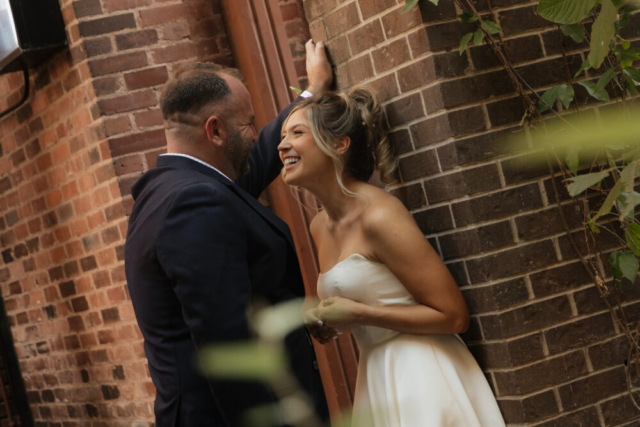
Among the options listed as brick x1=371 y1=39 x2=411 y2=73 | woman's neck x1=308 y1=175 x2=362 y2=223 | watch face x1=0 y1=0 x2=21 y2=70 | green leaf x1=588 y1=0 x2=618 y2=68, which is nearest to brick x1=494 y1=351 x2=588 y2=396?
woman's neck x1=308 y1=175 x2=362 y2=223

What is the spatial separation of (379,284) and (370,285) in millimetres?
29

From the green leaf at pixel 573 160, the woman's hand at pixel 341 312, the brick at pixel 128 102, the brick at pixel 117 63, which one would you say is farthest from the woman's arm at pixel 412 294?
the brick at pixel 117 63

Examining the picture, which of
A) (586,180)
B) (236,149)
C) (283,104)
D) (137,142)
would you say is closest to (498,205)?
(236,149)

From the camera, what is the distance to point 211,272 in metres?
1.74

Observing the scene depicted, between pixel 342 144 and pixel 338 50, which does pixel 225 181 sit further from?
pixel 338 50

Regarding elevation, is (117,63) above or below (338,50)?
above

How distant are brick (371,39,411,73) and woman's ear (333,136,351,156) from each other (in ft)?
0.86

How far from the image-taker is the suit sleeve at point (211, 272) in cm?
174

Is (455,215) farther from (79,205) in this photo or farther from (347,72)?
(79,205)

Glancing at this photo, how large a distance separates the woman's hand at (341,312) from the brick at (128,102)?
1.64 metres

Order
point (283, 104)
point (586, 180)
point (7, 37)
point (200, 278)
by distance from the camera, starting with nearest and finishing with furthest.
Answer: point (586, 180) < point (200, 278) < point (283, 104) < point (7, 37)

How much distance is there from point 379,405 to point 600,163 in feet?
3.42

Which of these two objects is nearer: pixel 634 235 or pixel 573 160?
pixel 634 235

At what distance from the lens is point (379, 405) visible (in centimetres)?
221
